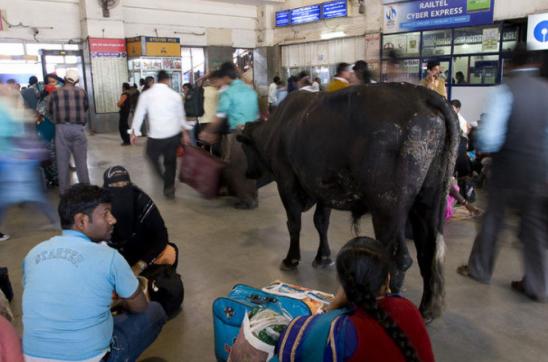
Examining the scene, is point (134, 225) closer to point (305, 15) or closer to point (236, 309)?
point (236, 309)

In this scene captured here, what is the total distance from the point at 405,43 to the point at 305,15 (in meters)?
4.49

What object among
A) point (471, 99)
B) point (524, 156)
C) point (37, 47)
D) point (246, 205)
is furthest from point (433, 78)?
point (37, 47)

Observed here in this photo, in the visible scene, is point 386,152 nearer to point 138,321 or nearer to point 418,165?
point 418,165

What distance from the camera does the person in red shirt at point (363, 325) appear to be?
144 centimetres

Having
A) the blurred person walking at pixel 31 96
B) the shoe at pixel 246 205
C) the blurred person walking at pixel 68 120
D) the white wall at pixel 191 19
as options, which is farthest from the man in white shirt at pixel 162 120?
the white wall at pixel 191 19

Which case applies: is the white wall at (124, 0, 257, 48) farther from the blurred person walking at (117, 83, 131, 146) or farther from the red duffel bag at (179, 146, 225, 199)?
the red duffel bag at (179, 146, 225, 199)

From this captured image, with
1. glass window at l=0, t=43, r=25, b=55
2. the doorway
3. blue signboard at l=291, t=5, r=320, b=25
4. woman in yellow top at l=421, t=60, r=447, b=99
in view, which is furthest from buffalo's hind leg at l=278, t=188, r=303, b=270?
blue signboard at l=291, t=5, r=320, b=25

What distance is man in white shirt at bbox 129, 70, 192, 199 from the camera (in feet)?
20.6

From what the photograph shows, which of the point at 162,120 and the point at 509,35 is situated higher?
the point at 509,35

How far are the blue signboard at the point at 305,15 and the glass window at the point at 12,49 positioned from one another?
920cm

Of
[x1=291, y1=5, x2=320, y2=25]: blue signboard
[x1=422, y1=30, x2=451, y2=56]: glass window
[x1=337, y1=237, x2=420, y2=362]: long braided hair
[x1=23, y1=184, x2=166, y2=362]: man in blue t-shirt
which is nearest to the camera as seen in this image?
[x1=337, y1=237, x2=420, y2=362]: long braided hair

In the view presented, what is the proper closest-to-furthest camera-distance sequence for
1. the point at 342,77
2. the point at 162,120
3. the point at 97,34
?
1. the point at 342,77
2. the point at 162,120
3. the point at 97,34

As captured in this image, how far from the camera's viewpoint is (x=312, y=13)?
16.8 m

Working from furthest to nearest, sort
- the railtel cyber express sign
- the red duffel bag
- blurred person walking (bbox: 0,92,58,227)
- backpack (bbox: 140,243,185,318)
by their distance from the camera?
1. the railtel cyber express sign
2. the red duffel bag
3. blurred person walking (bbox: 0,92,58,227)
4. backpack (bbox: 140,243,185,318)
